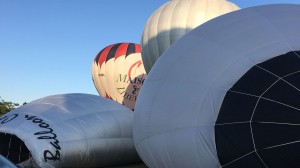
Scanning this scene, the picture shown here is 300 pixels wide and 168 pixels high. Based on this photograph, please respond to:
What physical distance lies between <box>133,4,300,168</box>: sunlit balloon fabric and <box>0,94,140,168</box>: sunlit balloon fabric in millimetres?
2721

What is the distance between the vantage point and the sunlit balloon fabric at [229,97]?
5.07 meters

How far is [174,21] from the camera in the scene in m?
17.3

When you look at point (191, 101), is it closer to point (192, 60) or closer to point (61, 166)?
point (192, 60)

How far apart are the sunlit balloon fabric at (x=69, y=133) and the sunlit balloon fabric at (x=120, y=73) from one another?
1304 centimetres

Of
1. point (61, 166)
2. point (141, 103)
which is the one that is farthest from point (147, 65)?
point (141, 103)

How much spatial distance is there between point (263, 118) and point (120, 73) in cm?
1969

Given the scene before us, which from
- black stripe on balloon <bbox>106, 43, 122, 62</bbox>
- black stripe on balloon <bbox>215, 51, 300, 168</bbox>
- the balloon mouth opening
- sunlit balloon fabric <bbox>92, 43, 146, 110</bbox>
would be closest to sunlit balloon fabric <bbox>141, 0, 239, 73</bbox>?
sunlit balloon fabric <bbox>92, 43, 146, 110</bbox>

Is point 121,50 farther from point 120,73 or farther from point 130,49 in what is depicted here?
point 120,73

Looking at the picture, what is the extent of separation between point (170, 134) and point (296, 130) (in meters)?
1.71

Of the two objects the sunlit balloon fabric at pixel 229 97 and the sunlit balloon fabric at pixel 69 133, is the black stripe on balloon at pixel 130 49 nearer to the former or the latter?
the sunlit balloon fabric at pixel 69 133

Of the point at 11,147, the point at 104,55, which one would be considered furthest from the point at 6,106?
the point at 11,147

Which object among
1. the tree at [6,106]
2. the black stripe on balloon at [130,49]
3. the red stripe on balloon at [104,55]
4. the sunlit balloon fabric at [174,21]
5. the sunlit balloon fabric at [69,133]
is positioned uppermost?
the sunlit balloon fabric at [174,21]

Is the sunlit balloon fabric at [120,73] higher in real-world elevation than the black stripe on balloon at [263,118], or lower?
lower

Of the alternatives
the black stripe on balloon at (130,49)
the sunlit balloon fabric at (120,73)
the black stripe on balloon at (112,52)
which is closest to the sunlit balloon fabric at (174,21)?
the sunlit balloon fabric at (120,73)
